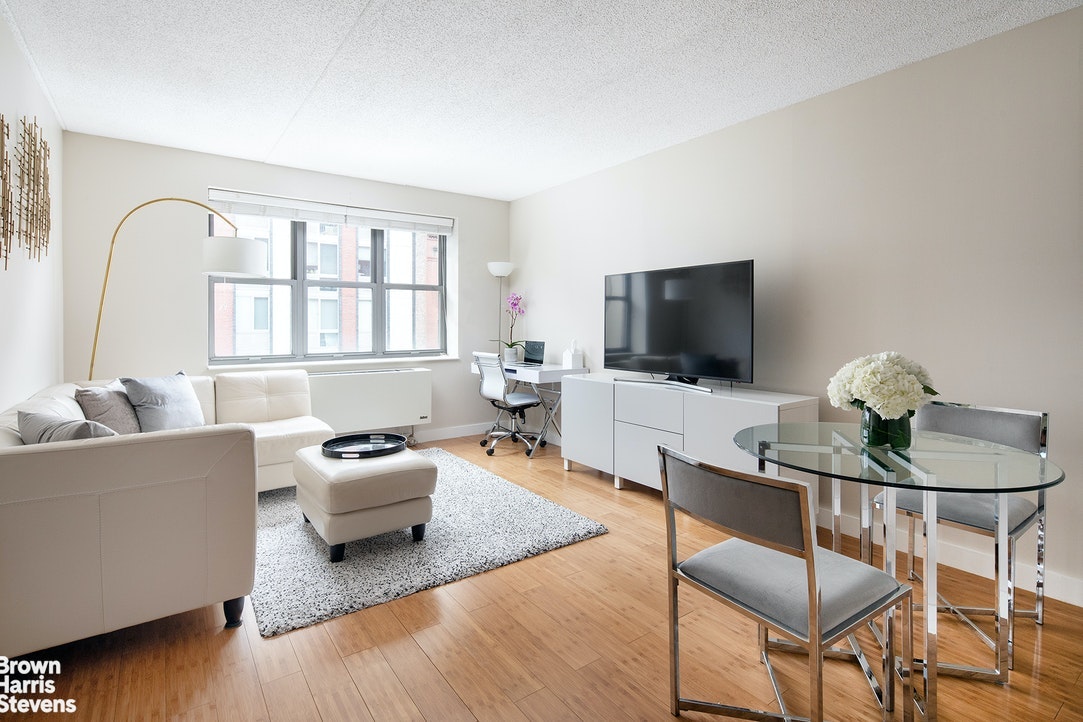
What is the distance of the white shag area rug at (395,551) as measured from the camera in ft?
7.25

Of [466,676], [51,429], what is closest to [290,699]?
[466,676]

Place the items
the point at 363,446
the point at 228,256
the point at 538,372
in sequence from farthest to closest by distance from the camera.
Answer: the point at 538,372, the point at 228,256, the point at 363,446

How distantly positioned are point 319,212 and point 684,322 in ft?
10.5

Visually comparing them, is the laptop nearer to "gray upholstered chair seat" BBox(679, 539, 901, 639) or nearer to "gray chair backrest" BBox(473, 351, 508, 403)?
"gray chair backrest" BBox(473, 351, 508, 403)

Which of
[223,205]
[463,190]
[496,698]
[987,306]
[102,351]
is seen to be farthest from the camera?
[463,190]

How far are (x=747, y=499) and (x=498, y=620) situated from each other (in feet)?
4.06

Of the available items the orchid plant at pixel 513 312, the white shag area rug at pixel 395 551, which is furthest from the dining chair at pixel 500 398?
the white shag area rug at pixel 395 551

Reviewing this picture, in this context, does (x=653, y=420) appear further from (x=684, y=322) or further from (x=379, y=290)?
(x=379, y=290)

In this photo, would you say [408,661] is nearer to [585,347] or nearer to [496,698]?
[496,698]

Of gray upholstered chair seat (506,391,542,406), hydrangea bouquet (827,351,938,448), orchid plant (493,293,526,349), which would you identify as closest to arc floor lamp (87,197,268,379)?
gray upholstered chair seat (506,391,542,406)

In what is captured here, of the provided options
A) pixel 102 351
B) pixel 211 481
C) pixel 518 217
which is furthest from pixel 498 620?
pixel 518 217

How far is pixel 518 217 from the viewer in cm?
552

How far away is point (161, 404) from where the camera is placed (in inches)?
115

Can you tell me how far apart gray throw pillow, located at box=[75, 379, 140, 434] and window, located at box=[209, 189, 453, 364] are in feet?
5.38
